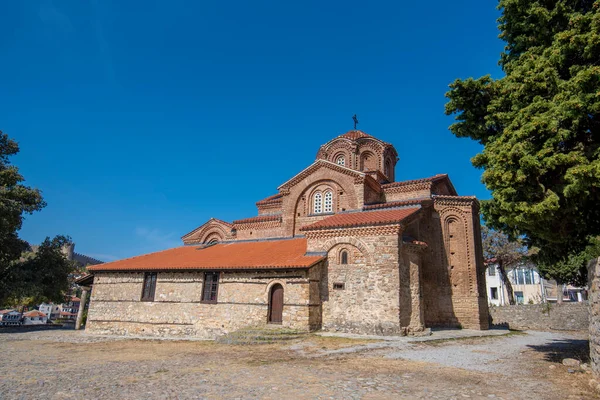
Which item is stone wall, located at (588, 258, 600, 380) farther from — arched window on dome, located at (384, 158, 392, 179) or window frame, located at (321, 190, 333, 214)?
arched window on dome, located at (384, 158, 392, 179)

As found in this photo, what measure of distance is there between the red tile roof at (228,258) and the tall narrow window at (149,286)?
1.39ft

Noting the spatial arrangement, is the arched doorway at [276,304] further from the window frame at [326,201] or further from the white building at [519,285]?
the white building at [519,285]

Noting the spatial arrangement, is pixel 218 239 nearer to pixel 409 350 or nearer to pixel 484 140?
pixel 409 350

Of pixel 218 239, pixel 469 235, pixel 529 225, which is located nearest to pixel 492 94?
pixel 529 225

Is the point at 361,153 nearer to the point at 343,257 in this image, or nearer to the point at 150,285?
the point at 343,257

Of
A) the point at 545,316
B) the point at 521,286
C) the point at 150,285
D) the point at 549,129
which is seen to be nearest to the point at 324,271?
the point at 150,285

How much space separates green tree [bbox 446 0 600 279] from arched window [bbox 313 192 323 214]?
12.3 m

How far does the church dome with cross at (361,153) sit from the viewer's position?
2584cm

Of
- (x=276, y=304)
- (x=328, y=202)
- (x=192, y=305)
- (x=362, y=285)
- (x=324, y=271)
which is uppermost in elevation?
(x=328, y=202)

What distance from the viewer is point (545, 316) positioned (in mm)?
22859

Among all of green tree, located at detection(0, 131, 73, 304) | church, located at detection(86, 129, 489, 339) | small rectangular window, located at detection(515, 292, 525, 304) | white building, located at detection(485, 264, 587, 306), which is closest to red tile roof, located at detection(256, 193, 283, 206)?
church, located at detection(86, 129, 489, 339)

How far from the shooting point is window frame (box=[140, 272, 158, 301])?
64.6 feet

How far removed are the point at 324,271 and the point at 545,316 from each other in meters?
15.3

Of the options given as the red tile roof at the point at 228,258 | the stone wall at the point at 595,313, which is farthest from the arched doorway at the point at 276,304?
the stone wall at the point at 595,313
